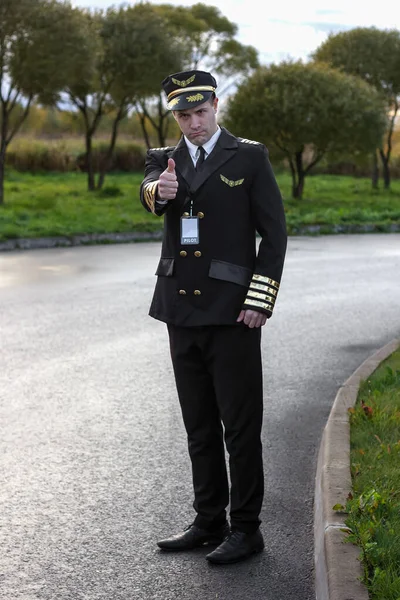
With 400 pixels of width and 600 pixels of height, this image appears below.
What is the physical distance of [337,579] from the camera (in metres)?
3.62

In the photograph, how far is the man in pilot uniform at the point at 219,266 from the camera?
163 inches

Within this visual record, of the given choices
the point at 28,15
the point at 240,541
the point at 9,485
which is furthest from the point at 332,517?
the point at 28,15

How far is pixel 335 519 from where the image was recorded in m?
4.22

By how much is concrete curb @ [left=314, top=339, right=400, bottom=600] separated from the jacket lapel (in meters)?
1.41

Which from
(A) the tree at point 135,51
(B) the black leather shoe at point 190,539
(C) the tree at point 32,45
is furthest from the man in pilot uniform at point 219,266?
(A) the tree at point 135,51

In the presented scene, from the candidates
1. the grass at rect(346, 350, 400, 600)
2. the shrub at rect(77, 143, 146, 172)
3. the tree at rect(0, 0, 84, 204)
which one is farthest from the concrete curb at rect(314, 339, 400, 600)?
the shrub at rect(77, 143, 146, 172)

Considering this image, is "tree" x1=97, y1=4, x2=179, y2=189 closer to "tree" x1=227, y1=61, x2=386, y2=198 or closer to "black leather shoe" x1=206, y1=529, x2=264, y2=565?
"tree" x1=227, y1=61, x2=386, y2=198

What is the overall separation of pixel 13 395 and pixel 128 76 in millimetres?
32743

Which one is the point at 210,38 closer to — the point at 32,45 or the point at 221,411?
the point at 32,45

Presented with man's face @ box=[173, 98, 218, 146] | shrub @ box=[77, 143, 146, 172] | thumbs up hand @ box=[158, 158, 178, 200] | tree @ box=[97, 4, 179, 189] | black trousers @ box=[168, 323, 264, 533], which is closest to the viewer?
thumbs up hand @ box=[158, 158, 178, 200]

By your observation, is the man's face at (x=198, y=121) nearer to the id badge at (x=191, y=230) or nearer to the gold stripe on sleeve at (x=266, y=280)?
the id badge at (x=191, y=230)

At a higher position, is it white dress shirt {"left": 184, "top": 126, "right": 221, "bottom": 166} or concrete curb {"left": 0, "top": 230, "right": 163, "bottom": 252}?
white dress shirt {"left": 184, "top": 126, "right": 221, "bottom": 166}

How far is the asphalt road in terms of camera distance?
421 centimetres

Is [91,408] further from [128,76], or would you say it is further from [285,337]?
[128,76]
